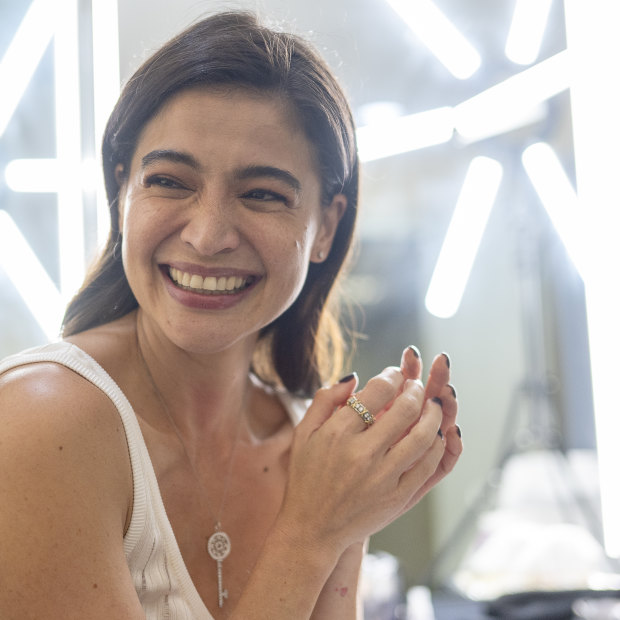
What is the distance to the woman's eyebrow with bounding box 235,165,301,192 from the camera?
0.84 metres

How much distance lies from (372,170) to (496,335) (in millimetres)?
589

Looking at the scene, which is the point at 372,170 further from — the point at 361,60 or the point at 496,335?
the point at 496,335

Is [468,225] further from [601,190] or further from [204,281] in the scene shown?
[204,281]

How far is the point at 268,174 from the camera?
0.85 meters

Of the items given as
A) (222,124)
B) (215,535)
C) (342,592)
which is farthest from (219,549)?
(222,124)

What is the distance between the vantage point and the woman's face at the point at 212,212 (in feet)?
2.71

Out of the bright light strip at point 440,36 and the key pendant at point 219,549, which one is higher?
the bright light strip at point 440,36

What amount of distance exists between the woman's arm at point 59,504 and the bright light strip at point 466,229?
1.30 m

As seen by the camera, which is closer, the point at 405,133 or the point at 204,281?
the point at 204,281

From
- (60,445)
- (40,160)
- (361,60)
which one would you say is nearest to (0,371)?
(60,445)

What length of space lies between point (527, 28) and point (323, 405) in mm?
1264

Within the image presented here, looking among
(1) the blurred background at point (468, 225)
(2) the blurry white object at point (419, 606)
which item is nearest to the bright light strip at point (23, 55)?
(1) the blurred background at point (468, 225)

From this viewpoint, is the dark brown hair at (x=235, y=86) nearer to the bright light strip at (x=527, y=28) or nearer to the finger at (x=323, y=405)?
the finger at (x=323, y=405)

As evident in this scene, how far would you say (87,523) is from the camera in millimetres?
654
